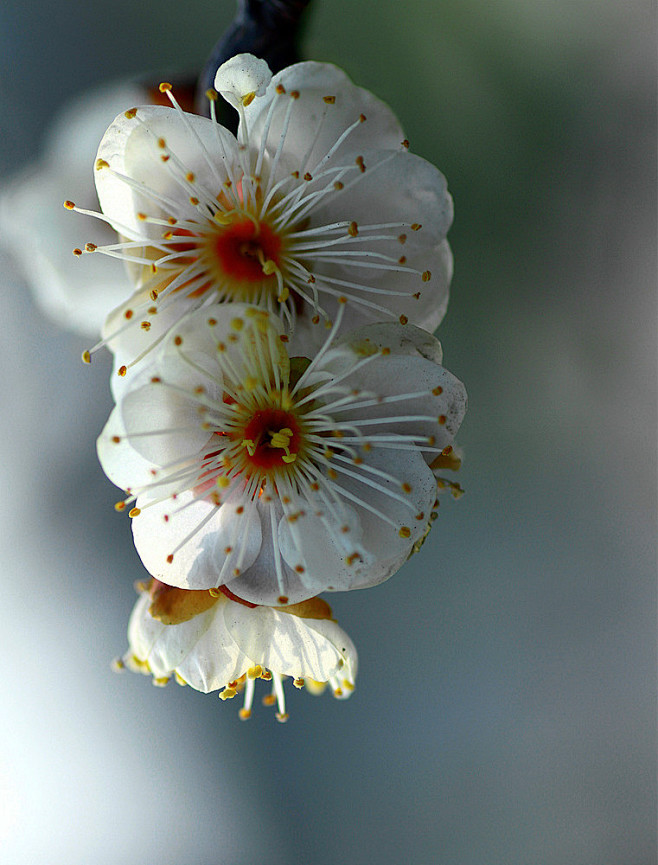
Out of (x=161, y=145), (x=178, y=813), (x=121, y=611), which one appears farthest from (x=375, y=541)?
(x=178, y=813)

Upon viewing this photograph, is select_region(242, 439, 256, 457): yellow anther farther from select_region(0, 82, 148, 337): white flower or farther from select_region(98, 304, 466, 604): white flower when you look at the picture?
select_region(0, 82, 148, 337): white flower

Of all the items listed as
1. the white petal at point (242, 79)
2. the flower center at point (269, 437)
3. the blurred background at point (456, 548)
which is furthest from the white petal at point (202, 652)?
the blurred background at point (456, 548)

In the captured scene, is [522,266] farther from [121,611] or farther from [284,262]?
[121,611]

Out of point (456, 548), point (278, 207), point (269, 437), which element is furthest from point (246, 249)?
point (456, 548)

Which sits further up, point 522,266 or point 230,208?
point 522,266

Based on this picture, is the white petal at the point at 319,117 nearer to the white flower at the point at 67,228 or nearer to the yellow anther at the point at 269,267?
the yellow anther at the point at 269,267

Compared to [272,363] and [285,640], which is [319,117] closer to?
[272,363]

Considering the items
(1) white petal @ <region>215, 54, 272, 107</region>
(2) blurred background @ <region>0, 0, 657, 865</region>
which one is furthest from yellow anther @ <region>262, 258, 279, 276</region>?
(2) blurred background @ <region>0, 0, 657, 865</region>
